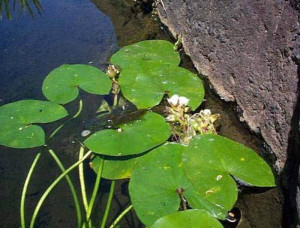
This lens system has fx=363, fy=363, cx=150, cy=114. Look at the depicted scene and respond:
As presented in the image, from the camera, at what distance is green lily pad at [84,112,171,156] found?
1.33m

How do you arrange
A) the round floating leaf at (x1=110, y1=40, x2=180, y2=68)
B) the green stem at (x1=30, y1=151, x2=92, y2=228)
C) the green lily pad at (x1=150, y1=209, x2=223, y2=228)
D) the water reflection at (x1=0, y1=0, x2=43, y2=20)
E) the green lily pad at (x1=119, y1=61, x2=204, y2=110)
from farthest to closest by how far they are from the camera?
the water reflection at (x1=0, y1=0, x2=43, y2=20) → the round floating leaf at (x1=110, y1=40, x2=180, y2=68) → the green lily pad at (x1=119, y1=61, x2=204, y2=110) → the green stem at (x1=30, y1=151, x2=92, y2=228) → the green lily pad at (x1=150, y1=209, x2=223, y2=228)

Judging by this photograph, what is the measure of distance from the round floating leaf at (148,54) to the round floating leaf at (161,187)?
648 millimetres

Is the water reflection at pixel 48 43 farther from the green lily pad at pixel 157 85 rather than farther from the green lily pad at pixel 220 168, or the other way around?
the green lily pad at pixel 220 168

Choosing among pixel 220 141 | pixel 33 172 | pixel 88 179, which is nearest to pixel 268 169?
pixel 220 141

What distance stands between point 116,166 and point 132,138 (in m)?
0.12

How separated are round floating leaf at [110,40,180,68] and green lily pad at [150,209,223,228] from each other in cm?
92

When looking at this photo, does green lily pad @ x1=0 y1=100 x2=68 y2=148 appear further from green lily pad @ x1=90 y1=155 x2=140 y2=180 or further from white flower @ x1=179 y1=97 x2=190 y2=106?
white flower @ x1=179 y1=97 x2=190 y2=106

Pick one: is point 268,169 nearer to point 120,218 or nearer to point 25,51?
point 120,218

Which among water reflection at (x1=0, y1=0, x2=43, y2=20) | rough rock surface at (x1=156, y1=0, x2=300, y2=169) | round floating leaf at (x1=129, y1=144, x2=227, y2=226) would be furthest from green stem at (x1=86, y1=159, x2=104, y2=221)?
water reflection at (x1=0, y1=0, x2=43, y2=20)

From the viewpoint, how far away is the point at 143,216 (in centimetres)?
113

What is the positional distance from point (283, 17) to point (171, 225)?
0.76m

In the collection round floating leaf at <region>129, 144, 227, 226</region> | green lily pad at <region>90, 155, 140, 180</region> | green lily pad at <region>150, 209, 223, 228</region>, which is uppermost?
green lily pad at <region>150, 209, 223, 228</region>

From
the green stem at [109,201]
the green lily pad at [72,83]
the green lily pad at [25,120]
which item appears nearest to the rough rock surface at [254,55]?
the green lily pad at [72,83]

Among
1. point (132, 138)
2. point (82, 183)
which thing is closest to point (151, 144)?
point (132, 138)
